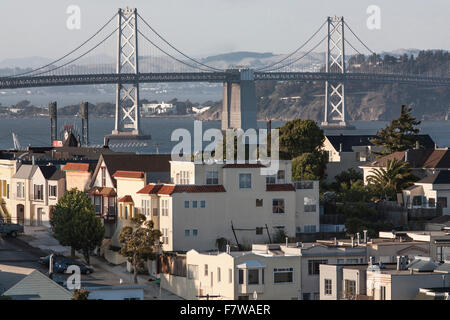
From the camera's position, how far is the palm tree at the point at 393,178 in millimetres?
63141

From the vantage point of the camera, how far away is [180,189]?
5016 cm

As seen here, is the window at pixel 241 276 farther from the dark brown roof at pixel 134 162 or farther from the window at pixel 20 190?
the window at pixel 20 190

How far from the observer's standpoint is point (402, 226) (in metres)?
56.6

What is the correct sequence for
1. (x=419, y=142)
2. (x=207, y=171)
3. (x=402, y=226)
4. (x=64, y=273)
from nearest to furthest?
(x=64, y=273) → (x=207, y=171) → (x=402, y=226) → (x=419, y=142)

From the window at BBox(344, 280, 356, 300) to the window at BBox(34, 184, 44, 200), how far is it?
28942mm

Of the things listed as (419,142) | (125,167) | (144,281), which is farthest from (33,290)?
(419,142)

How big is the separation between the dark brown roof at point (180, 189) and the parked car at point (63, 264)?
4457mm

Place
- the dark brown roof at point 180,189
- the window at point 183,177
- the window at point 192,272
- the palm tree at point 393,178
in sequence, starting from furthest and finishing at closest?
1. the palm tree at point 393,178
2. the window at point 183,177
3. the dark brown roof at point 180,189
4. the window at point 192,272

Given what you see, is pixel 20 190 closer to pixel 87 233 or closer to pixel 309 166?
A: pixel 87 233

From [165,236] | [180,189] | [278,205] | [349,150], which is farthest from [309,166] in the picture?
[165,236]

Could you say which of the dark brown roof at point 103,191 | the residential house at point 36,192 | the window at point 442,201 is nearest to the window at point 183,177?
the dark brown roof at point 103,191

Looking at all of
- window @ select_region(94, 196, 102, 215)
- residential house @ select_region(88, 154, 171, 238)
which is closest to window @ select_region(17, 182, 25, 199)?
residential house @ select_region(88, 154, 171, 238)
